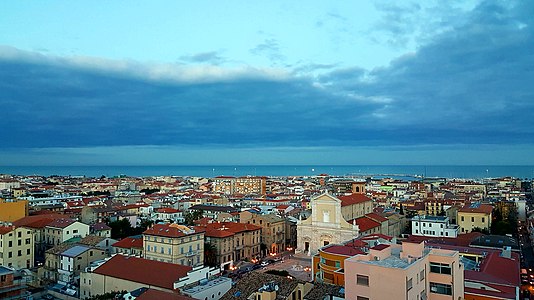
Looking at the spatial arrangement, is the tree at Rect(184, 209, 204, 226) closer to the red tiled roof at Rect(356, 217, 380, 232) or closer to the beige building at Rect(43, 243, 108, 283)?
the red tiled roof at Rect(356, 217, 380, 232)

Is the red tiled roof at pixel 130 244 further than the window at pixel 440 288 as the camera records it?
Yes

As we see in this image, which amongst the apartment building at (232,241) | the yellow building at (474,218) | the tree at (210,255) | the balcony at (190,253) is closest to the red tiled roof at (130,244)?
the balcony at (190,253)

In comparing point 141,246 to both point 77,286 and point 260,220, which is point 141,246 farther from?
point 260,220

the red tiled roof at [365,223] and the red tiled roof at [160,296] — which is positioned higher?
the red tiled roof at [160,296]

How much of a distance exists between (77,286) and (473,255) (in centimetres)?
2548

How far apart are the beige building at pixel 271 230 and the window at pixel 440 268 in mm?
28922

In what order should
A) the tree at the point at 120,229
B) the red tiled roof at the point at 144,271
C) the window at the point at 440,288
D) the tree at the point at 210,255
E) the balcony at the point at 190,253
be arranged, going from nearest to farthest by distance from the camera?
the window at the point at 440,288 < the red tiled roof at the point at 144,271 < the balcony at the point at 190,253 < the tree at the point at 210,255 < the tree at the point at 120,229

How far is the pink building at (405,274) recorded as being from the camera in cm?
1399

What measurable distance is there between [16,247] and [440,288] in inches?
1214

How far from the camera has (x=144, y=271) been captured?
79.6 feet

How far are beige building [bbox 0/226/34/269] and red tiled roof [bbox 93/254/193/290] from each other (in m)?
11.2

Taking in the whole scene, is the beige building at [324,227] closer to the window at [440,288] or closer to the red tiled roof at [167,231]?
the red tiled roof at [167,231]

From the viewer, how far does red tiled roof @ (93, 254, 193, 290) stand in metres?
23.0

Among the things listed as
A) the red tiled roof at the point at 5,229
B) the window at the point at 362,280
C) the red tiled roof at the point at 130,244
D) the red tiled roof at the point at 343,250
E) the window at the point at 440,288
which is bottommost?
the red tiled roof at the point at 130,244
